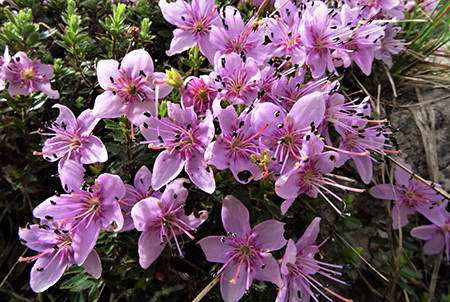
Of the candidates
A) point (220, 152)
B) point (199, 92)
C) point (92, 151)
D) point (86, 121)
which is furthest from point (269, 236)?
point (86, 121)

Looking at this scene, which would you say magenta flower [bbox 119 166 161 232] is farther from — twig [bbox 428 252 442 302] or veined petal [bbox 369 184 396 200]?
twig [bbox 428 252 442 302]

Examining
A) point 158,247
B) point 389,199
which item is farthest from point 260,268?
point 389,199

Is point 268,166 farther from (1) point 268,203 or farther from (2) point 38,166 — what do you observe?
(2) point 38,166

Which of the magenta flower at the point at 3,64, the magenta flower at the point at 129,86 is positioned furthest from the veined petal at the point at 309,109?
the magenta flower at the point at 3,64

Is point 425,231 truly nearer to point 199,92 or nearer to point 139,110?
point 199,92

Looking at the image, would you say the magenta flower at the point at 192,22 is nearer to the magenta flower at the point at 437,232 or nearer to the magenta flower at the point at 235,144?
the magenta flower at the point at 235,144

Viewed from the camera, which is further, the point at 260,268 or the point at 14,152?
the point at 14,152
